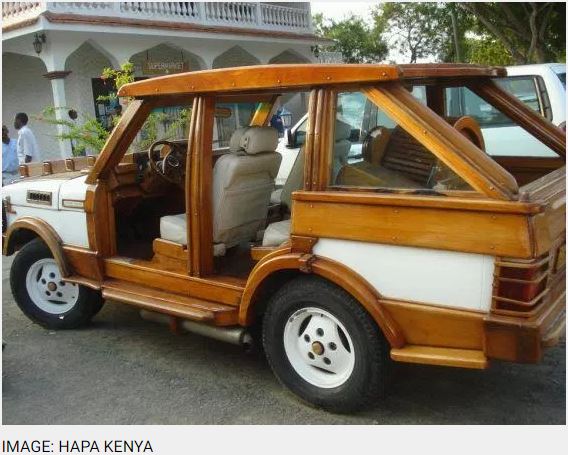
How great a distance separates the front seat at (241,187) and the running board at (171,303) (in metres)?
0.38

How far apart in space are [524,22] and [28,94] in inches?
552

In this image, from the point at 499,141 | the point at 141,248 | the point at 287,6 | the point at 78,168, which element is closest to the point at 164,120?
the point at 78,168

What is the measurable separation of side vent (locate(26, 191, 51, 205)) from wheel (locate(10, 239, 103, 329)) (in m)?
0.33

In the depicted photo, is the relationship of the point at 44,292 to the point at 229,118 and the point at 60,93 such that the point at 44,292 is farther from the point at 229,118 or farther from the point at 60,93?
the point at 60,93

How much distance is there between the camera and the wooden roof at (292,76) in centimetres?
302

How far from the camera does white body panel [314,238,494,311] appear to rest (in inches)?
109

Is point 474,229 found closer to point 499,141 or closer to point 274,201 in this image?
point 274,201

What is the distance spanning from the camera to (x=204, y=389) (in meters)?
3.76

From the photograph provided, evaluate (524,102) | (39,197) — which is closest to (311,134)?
(39,197)

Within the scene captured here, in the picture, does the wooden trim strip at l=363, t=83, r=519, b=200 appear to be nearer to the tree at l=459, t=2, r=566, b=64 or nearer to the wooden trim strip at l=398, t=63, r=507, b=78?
the wooden trim strip at l=398, t=63, r=507, b=78

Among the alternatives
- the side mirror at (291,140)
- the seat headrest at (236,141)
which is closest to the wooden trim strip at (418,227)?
the seat headrest at (236,141)

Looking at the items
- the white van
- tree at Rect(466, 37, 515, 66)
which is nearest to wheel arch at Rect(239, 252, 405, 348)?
the white van

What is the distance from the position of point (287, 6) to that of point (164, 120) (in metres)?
12.7

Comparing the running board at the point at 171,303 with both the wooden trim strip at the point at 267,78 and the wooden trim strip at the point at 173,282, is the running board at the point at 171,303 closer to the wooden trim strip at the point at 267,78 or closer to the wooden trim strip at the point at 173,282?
the wooden trim strip at the point at 173,282
